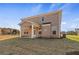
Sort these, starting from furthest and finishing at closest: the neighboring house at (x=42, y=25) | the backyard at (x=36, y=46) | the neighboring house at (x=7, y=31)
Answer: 1. the neighboring house at (x=42, y=25)
2. the neighboring house at (x=7, y=31)
3. the backyard at (x=36, y=46)

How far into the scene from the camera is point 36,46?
5523 mm

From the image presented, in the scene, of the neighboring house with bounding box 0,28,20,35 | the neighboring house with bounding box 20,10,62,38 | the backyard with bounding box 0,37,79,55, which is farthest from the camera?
the neighboring house with bounding box 20,10,62,38

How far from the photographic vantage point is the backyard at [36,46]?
523 centimetres

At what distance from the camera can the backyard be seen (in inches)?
206

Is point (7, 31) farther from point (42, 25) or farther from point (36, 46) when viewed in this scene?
point (42, 25)

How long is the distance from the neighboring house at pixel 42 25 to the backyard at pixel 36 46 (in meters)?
0.20

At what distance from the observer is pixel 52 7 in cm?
545

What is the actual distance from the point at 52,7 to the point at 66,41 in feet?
3.43

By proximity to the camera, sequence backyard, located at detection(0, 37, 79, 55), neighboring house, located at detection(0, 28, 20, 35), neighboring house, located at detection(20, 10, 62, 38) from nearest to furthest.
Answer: backyard, located at detection(0, 37, 79, 55) → neighboring house, located at detection(0, 28, 20, 35) → neighboring house, located at detection(20, 10, 62, 38)

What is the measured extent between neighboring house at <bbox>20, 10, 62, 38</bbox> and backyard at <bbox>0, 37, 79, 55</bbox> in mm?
199

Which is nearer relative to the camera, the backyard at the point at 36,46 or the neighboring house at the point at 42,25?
the backyard at the point at 36,46

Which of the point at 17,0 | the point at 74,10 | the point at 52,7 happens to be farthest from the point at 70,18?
the point at 17,0

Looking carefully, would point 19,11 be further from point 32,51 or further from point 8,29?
point 32,51
